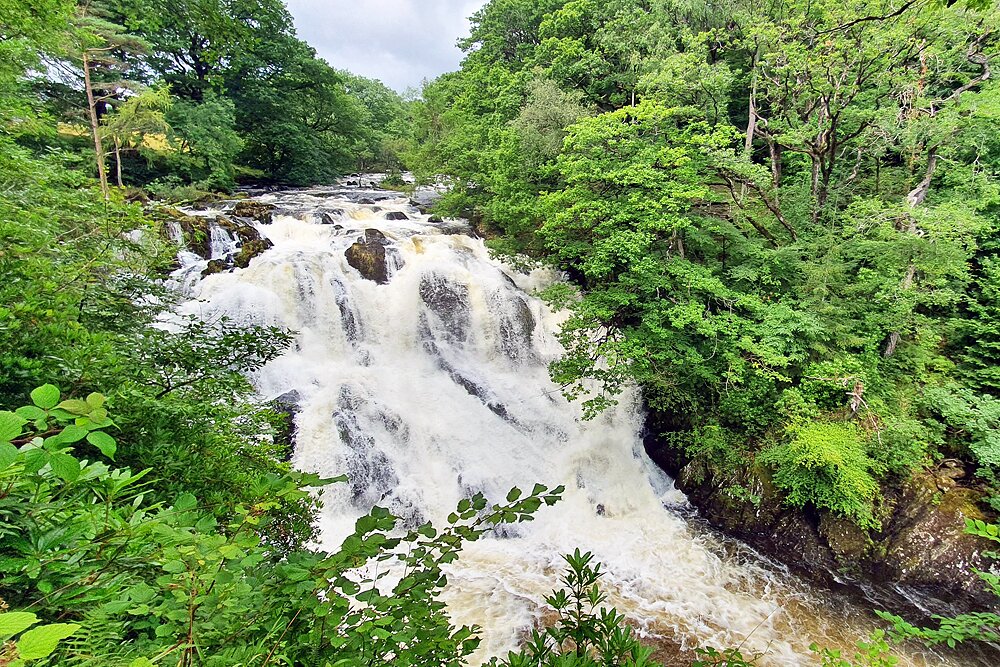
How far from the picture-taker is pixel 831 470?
6.33 m

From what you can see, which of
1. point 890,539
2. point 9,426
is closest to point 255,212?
point 9,426

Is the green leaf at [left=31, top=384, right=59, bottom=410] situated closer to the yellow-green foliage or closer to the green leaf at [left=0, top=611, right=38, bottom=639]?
the green leaf at [left=0, top=611, right=38, bottom=639]

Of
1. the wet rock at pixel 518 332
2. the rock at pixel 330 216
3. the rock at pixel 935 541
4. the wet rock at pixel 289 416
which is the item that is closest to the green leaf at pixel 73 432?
the wet rock at pixel 289 416

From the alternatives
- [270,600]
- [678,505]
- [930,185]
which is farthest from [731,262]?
[270,600]

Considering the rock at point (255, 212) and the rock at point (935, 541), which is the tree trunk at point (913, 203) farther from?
the rock at point (255, 212)

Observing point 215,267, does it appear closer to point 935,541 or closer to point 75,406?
point 75,406

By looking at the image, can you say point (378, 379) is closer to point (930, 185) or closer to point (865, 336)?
point (865, 336)

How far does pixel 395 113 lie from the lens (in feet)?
114

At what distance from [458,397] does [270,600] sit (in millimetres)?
7379

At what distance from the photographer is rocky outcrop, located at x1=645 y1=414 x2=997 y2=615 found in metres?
5.98

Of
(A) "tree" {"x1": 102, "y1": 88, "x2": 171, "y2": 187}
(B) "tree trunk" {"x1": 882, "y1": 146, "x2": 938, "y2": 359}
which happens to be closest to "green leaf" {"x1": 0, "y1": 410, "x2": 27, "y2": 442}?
(B) "tree trunk" {"x1": 882, "y1": 146, "x2": 938, "y2": 359}

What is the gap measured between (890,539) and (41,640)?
9.40 metres

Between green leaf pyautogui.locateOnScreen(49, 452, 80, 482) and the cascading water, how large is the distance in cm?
554

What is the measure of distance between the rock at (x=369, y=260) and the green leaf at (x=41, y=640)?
10.1 meters
